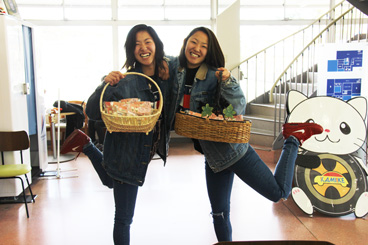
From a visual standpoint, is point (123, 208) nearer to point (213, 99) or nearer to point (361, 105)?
point (213, 99)

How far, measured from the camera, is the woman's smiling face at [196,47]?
1.98 meters

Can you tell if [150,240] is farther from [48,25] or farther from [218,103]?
[48,25]

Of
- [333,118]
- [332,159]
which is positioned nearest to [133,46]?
[333,118]

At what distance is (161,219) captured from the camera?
135 inches

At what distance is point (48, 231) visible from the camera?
10.4 feet

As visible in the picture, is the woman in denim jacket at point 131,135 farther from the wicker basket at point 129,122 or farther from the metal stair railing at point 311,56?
the metal stair railing at point 311,56

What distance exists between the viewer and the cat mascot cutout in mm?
3443

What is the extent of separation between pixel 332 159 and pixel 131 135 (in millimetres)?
2377

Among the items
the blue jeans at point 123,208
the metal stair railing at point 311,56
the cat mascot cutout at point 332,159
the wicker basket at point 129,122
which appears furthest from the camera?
the metal stair railing at point 311,56

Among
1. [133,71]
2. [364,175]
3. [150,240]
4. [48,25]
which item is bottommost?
[150,240]

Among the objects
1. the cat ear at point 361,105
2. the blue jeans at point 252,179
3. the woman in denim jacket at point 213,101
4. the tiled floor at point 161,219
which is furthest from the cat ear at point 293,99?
the woman in denim jacket at point 213,101

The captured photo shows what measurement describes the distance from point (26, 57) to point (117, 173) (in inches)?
124

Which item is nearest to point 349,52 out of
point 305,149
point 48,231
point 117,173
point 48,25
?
point 305,149

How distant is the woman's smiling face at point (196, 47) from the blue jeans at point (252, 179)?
23.7 inches
